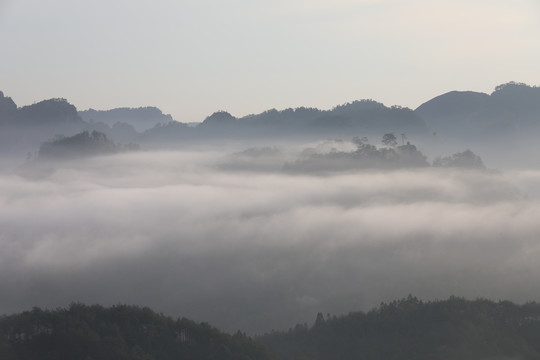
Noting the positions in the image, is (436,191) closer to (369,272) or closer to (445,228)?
(445,228)

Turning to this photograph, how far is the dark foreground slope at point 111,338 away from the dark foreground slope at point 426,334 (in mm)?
9467

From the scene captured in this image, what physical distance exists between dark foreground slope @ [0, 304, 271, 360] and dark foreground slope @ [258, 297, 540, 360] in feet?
31.1

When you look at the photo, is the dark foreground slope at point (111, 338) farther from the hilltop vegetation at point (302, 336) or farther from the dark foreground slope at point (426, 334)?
the dark foreground slope at point (426, 334)

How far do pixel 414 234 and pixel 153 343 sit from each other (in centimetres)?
10065

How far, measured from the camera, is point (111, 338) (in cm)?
6266

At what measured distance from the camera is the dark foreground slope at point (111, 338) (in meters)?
60.3

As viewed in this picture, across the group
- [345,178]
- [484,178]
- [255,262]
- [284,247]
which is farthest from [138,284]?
[484,178]

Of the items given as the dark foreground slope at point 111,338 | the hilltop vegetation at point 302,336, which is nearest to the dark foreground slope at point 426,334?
the hilltop vegetation at point 302,336

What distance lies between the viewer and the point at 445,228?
162 metres

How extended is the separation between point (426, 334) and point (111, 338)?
29.8 meters

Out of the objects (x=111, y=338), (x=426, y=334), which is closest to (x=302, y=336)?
(x=426, y=334)

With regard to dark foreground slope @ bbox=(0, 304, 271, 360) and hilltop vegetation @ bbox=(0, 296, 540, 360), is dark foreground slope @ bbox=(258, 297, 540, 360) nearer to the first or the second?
hilltop vegetation @ bbox=(0, 296, 540, 360)

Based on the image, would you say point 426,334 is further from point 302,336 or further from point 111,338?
point 111,338

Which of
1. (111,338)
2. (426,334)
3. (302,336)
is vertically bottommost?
(302,336)
